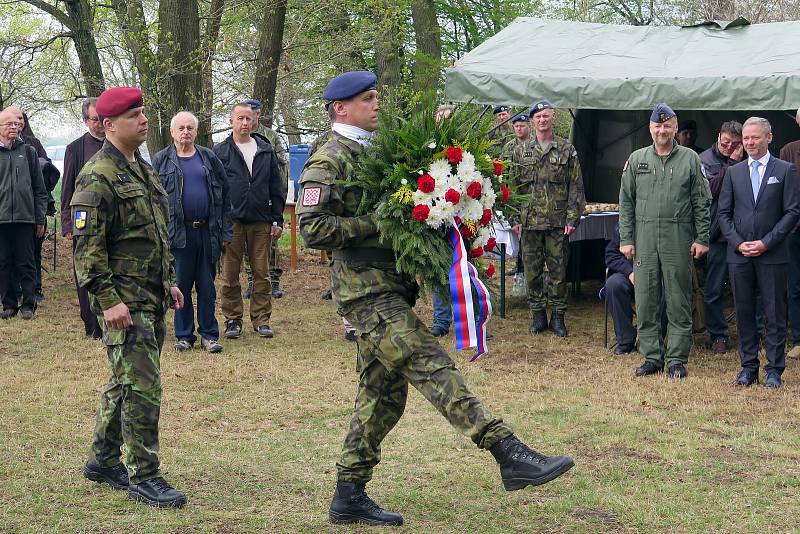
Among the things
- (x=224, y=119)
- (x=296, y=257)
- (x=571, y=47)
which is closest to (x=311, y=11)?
(x=224, y=119)

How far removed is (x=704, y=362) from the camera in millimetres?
9188

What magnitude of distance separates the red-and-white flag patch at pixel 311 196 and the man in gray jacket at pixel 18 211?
6878 mm

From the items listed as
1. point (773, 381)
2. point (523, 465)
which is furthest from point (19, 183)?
point (523, 465)

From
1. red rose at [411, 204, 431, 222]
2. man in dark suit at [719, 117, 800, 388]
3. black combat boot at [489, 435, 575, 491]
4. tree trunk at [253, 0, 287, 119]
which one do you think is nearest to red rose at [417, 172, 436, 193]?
red rose at [411, 204, 431, 222]

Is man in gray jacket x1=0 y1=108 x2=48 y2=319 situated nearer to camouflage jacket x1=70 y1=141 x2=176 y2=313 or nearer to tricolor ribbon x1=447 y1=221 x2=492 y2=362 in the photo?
camouflage jacket x1=70 y1=141 x2=176 y2=313

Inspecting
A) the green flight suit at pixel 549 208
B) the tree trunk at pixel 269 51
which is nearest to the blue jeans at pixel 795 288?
the green flight suit at pixel 549 208

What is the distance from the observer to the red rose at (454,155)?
481cm

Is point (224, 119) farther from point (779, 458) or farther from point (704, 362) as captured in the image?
point (779, 458)

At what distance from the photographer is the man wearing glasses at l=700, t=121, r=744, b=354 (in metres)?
9.50

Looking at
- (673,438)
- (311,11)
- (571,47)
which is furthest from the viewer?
(311,11)

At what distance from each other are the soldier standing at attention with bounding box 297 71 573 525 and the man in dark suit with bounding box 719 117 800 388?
4.03 meters

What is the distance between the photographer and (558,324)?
1045 centimetres

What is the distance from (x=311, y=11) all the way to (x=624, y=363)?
30.5 ft

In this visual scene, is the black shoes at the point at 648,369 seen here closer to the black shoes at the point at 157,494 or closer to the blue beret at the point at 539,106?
the blue beret at the point at 539,106
